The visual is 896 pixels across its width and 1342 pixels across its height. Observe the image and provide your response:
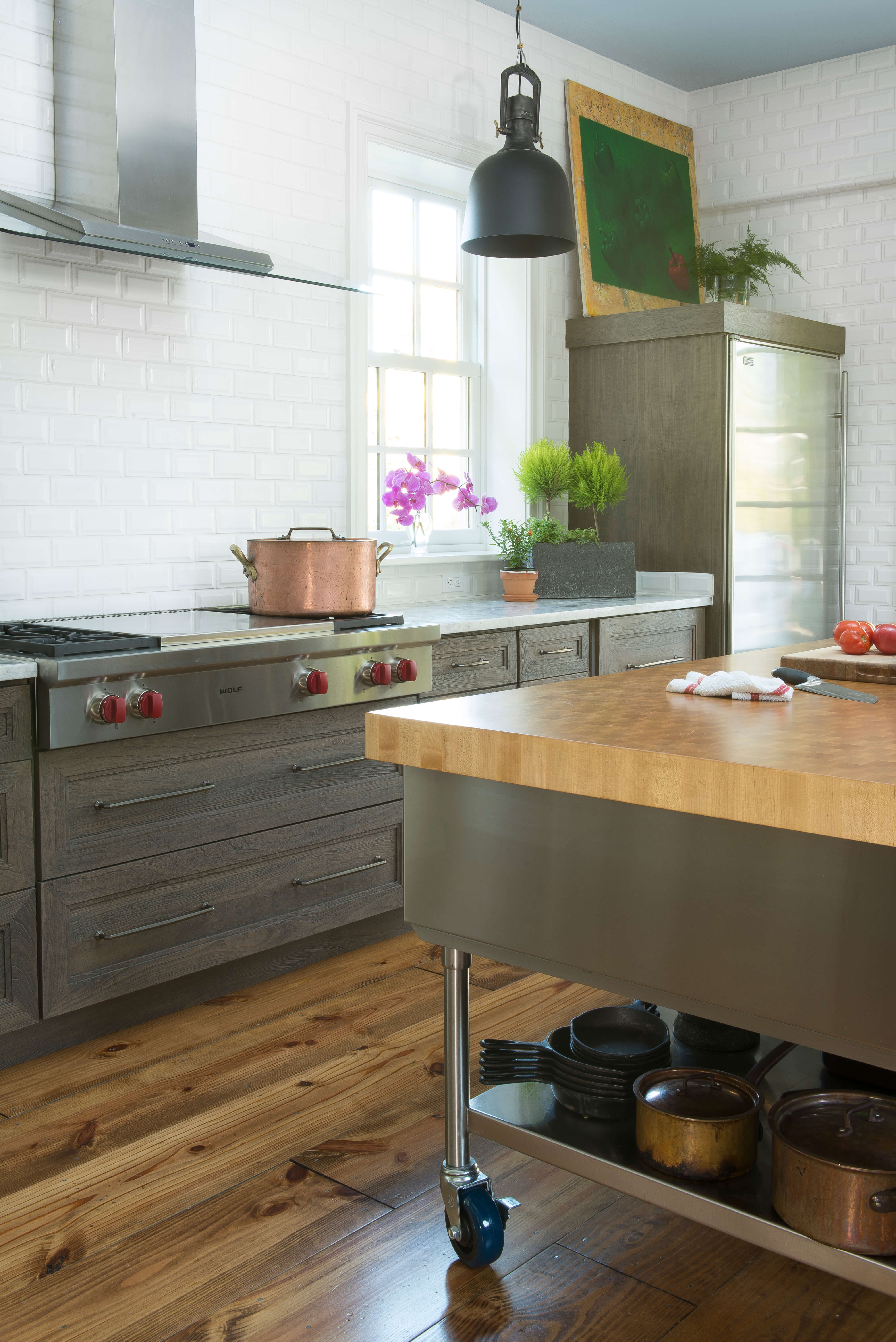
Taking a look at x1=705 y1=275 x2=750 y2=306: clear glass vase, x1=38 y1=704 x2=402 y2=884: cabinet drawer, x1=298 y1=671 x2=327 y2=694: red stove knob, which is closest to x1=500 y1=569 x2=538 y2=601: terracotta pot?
x1=38 y1=704 x2=402 y2=884: cabinet drawer

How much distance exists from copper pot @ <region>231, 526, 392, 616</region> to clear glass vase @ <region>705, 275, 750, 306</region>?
2.60m

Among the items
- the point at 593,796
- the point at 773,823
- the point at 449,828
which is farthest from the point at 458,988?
the point at 773,823

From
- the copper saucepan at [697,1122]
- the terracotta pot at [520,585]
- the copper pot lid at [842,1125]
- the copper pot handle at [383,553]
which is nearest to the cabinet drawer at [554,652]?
the terracotta pot at [520,585]

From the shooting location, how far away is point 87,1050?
2.69m

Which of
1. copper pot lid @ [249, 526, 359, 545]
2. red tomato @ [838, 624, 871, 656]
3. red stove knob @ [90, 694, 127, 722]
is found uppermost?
copper pot lid @ [249, 526, 359, 545]

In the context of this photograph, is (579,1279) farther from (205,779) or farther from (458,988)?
(205,779)

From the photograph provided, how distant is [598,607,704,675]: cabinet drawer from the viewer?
13.8 ft

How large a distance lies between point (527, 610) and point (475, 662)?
44 cm

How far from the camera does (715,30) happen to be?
16.0 feet

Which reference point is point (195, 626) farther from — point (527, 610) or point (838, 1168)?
point (838, 1168)

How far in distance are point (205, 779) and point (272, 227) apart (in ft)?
6.34

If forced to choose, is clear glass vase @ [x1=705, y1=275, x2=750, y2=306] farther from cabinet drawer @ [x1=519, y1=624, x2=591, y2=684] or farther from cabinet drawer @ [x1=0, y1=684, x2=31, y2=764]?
cabinet drawer @ [x1=0, y1=684, x2=31, y2=764]

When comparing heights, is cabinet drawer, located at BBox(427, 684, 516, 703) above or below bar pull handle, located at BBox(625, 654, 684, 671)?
below

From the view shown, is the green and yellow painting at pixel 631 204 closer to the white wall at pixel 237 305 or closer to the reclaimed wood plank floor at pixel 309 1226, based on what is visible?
the white wall at pixel 237 305
